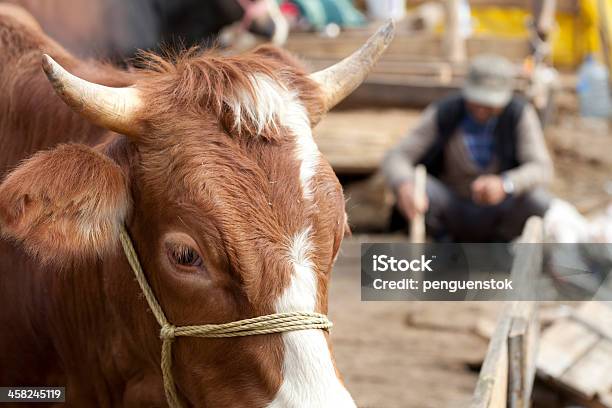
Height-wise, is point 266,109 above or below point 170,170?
above

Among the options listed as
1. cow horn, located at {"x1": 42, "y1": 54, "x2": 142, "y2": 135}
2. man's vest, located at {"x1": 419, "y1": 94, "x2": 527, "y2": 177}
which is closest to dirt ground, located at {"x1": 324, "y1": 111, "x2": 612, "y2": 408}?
man's vest, located at {"x1": 419, "y1": 94, "x2": 527, "y2": 177}

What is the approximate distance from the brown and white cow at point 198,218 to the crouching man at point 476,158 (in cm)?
367

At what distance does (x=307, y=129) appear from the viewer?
2.84 meters

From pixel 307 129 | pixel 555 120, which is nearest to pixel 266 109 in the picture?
pixel 307 129

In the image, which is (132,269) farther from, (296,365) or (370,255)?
(370,255)

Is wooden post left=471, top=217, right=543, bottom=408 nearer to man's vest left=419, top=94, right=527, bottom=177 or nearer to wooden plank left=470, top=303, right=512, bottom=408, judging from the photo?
wooden plank left=470, top=303, right=512, bottom=408

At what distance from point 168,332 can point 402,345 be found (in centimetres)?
318

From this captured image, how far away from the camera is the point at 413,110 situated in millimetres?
8758

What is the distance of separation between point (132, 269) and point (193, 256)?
0.28m

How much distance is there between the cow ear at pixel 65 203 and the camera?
2.58 m

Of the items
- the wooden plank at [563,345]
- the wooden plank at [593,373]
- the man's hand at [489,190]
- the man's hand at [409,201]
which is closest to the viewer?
the wooden plank at [593,373]

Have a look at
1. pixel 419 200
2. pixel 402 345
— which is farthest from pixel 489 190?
pixel 402 345

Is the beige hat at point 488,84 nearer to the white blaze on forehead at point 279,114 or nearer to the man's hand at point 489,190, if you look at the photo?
the man's hand at point 489,190

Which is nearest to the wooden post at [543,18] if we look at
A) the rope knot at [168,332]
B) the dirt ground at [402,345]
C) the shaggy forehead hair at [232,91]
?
the dirt ground at [402,345]
